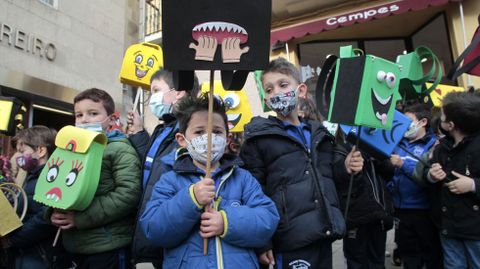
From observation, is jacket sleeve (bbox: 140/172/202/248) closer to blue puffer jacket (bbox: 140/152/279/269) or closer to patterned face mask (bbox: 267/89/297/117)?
blue puffer jacket (bbox: 140/152/279/269)

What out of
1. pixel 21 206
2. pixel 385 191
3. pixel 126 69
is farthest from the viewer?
pixel 126 69

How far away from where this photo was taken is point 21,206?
291 cm

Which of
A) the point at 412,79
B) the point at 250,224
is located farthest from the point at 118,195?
the point at 412,79

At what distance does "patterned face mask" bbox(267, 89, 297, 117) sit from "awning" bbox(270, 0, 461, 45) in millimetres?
6169

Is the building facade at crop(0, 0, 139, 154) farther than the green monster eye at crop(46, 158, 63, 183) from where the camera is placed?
Yes

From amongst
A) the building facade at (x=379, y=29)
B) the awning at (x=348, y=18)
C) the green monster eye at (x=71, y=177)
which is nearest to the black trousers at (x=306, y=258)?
the green monster eye at (x=71, y=177)

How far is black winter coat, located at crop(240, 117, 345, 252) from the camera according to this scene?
232cm

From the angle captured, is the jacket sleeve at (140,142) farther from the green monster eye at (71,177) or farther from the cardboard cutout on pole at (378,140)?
the cardboard cutout on pole at (378,140)

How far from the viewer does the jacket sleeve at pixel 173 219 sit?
6.29 feet

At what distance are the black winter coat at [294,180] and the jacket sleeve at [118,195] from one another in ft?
2.36

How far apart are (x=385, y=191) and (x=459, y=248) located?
2.18 feet

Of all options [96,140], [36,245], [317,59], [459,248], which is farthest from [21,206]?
[317,59]

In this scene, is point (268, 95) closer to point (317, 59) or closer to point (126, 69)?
point (126, 69)

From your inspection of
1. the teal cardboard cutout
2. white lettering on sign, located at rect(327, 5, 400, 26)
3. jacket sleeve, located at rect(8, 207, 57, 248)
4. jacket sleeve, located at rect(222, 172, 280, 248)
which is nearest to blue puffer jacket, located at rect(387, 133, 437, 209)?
the teal cardboard cutout
